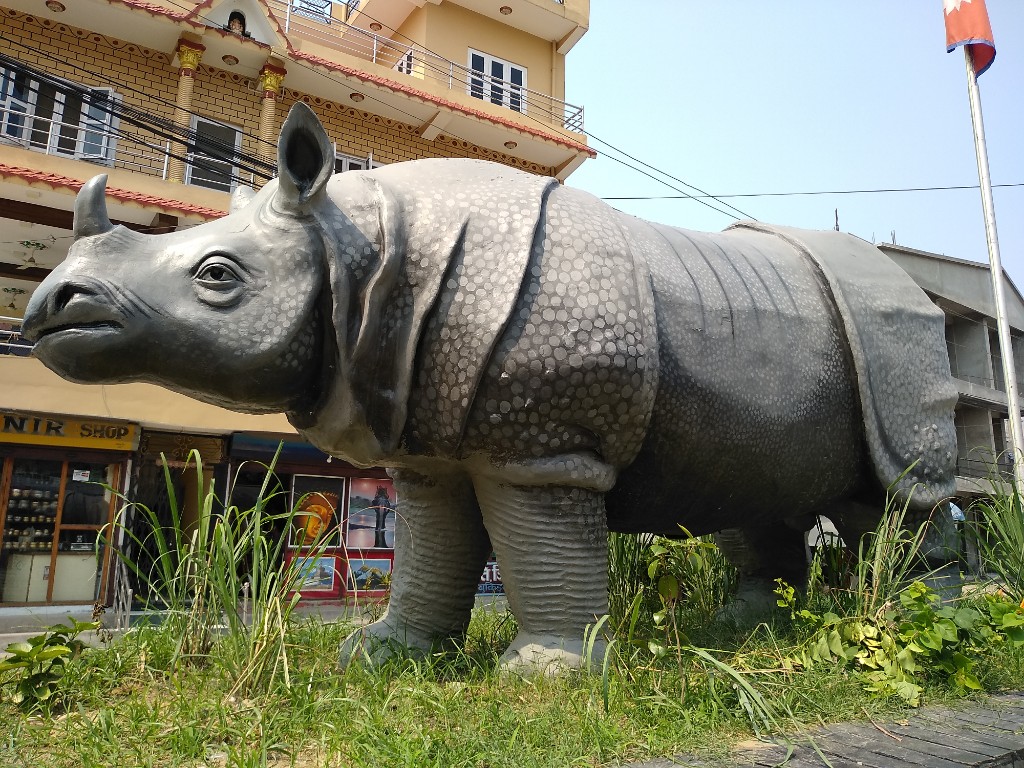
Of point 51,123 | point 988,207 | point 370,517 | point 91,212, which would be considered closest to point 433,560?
point 91,212

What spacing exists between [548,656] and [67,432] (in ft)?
30.7

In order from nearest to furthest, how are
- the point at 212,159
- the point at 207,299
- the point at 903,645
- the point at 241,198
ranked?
1. the point at 207,299
2. the point at 903,645
3. the point at 241,198
4. the point at 212,159

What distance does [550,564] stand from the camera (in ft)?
8.82

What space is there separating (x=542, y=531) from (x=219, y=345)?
3.84ft

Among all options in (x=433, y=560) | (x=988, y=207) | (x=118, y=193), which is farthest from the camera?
(x=988, y=207)

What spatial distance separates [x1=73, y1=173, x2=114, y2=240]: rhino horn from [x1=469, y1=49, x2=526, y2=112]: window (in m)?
14.1

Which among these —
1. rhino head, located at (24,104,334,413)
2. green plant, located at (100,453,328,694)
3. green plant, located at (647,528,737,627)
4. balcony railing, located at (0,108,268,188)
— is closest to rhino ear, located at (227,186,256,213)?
rhino head, located at (24,104,334,413)

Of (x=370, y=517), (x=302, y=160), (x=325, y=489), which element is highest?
(x=302, y=160)

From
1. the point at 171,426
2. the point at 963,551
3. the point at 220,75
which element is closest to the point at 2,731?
the point at 963,551

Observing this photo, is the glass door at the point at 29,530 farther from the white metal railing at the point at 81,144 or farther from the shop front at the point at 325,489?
the white metal railing at the point at 81,144

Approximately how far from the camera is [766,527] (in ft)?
14.1

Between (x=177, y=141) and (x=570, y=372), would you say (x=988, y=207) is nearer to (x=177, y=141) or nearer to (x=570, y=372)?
(x=177, y=141)

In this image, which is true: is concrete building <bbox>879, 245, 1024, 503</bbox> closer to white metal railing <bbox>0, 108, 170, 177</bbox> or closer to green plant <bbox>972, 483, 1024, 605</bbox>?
white metal railing <bbox>0, 108, 170, 177</bbox>

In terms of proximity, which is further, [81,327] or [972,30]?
[972,30]
